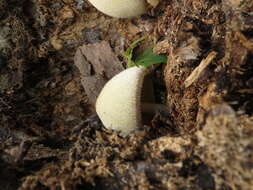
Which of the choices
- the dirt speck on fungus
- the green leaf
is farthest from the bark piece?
the green leaf

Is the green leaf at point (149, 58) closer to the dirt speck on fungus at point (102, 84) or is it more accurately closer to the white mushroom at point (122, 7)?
Result: the dirt speck on fungus at point (102, 84)

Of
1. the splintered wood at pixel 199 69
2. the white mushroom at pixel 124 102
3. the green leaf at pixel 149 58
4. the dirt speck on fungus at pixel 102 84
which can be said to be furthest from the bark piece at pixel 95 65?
the splintered wood at pixel 199 69

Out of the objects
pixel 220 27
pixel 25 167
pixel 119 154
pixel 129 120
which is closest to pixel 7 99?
pixel 25 167

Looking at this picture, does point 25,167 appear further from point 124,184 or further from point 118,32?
point 118,32

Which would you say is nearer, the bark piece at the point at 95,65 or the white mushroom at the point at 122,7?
the white mushroom at the point at 122,7

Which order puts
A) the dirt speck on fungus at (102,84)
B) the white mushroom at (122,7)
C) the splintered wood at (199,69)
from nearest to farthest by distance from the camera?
the dirt speck on fungus at (102,84)
the splintered wood at (199,69)
the white mushroom at (122,7)
